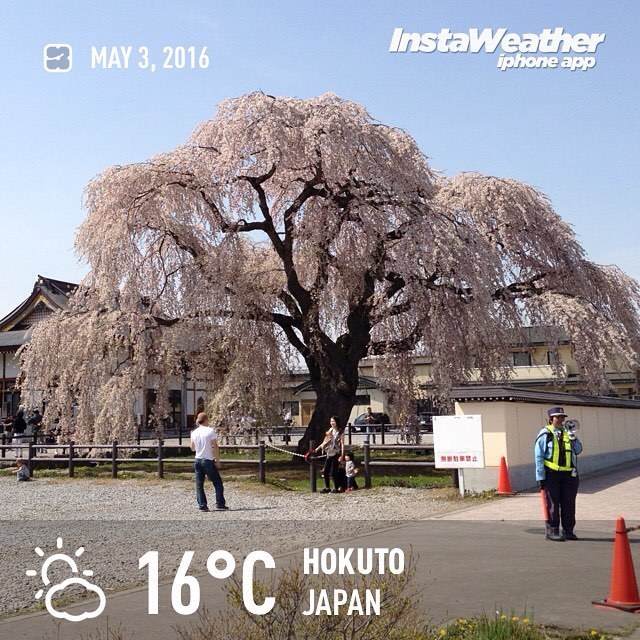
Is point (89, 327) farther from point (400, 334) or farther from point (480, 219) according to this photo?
point (480, 219)

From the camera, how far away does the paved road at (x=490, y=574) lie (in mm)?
6230

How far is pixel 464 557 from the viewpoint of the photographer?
8.73 meters

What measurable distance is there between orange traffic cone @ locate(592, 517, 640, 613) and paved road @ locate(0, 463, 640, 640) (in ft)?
0.31

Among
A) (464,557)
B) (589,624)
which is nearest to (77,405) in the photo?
(464,557)

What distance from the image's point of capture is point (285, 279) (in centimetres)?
2233

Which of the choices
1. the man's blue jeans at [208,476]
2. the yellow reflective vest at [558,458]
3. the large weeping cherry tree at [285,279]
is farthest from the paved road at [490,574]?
→ the large weeping cherry tree at [285,279]

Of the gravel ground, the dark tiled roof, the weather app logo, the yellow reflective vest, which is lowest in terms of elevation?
the gravel ground

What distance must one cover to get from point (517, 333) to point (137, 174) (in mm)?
11297

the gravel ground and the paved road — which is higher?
the paved road

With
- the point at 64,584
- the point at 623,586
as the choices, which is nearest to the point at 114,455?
the point at 64,584

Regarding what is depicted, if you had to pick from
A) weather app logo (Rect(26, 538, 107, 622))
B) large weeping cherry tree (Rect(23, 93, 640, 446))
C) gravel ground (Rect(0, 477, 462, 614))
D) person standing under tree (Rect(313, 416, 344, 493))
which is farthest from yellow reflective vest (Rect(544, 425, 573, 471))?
large weeping cherry tree (Rect(23, 93, 640, 446))

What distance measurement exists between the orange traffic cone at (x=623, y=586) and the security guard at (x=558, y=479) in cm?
333

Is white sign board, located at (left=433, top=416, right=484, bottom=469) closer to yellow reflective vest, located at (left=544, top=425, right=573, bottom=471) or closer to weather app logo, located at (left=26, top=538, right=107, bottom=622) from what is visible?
yellow reflective vest, located at (left=544, top=425, right=573, bottom=471)

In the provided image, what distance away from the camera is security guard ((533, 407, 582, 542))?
389 inches
